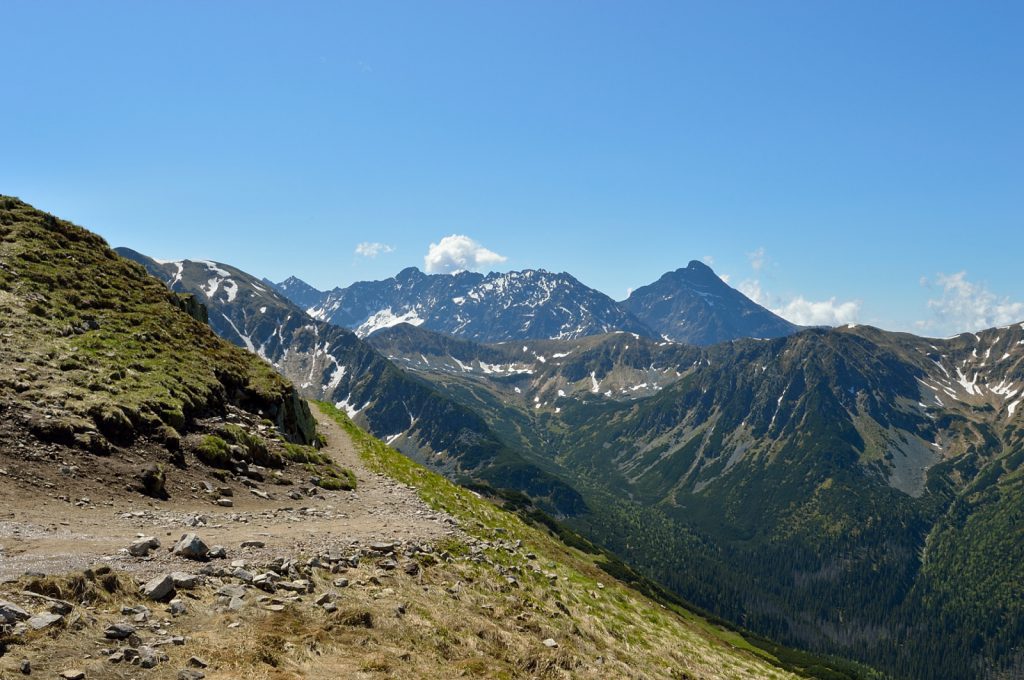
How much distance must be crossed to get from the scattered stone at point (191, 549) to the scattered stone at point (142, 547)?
0.58 metres

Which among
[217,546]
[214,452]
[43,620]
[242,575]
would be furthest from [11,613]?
[214,452]

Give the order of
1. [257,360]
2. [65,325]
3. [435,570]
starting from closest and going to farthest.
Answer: [435,570] → [65,325] → [257,360]

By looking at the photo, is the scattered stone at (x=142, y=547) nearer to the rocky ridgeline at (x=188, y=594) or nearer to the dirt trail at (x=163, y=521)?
the rocky ridgeline at (x=188, y=594)

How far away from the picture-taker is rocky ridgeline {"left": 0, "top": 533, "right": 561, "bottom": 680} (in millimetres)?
11125

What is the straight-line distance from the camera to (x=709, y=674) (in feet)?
76.7

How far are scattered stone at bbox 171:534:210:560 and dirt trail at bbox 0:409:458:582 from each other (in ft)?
0.95

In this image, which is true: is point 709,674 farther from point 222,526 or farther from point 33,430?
point 33,430

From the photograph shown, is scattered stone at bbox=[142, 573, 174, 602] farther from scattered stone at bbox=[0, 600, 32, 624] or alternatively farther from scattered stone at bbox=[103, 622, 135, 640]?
scattered stone at bbox=[0, 600, 32, 624]

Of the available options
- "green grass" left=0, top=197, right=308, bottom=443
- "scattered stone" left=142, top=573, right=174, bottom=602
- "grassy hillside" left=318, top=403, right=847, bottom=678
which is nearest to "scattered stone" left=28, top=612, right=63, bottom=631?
"scattered stone" left=142, top=573, right=174, bottom=602

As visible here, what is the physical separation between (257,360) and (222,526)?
29147mm

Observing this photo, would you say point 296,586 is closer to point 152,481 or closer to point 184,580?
point 184,580

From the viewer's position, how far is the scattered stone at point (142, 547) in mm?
15820

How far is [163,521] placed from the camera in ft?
68.2

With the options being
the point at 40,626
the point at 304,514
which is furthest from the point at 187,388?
the point at 40,626
